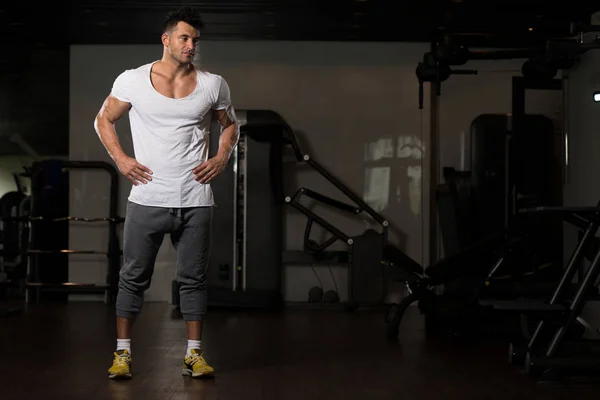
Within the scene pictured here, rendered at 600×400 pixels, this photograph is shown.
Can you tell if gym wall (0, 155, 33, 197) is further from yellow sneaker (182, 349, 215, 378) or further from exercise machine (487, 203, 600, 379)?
exercise machine (487, 203, 600, 379)

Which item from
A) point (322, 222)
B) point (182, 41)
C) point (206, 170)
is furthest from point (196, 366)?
point (322, 222)

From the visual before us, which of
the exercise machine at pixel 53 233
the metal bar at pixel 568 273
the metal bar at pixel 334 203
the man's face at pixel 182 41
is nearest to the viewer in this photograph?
the man's face at pixel 182 41

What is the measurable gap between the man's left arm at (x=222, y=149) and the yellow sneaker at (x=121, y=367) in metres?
0.78

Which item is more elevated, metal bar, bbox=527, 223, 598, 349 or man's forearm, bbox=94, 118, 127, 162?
→ man's forearm, bbox=94, 118, 127, 162

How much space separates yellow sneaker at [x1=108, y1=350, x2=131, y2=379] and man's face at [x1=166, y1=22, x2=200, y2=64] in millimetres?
1209

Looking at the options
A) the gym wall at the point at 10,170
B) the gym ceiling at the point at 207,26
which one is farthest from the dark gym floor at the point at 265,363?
the gym wall at the point at 10,170

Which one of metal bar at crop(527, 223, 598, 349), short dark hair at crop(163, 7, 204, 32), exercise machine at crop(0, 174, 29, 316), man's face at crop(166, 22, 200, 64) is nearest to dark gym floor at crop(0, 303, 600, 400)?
metal bar at crop(527, 223, 598, 349)

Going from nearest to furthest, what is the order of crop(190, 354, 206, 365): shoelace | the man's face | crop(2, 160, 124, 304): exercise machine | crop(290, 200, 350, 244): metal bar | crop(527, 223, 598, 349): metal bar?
the man's face, crop(190, 354, 206, 365): shoelace, crop(527, 223, 598, 349): metal bar, crop(290, 200, 350, 244): metal bar, crop(2, 160, 124, 304): exercise machine

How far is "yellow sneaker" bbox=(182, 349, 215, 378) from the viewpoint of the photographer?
3.41m

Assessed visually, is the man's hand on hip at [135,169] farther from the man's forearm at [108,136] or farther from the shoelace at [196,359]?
the shoelace at [196,359]

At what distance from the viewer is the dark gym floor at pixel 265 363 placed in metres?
3.21

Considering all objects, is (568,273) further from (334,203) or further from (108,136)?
(334,203)

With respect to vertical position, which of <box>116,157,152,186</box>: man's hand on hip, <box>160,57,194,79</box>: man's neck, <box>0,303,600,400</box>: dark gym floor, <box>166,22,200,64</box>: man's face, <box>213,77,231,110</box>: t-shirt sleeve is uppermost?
<box>166,22,200,64</box>: man's face

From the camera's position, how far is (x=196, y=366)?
3416 millimetres
